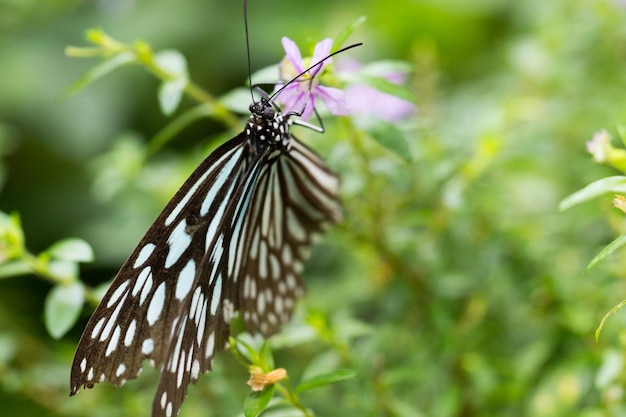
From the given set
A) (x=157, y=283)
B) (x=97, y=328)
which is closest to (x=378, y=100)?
(x=157, y=283)

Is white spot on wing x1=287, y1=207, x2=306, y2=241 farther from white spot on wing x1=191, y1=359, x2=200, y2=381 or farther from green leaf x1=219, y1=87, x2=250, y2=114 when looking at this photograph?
white spot on wing x1=191, y1=359, x2=200, y2=381

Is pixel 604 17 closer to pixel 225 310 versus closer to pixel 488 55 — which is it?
pixel 488 55

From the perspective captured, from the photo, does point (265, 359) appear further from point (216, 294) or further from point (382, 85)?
point (382, 85)

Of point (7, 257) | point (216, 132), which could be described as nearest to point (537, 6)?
point (216, 132)

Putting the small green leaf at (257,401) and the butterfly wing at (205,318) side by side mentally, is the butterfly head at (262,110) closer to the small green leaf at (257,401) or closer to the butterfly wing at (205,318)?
the butterfly wing at (205,318)

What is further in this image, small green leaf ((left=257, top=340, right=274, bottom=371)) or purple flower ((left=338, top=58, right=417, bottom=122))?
purple flower ((left=338, top=58, right=417, bottom=122))

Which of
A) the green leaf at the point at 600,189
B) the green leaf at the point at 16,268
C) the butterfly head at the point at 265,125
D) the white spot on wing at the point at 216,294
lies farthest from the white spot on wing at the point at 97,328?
the green leaf at the point at 600,189

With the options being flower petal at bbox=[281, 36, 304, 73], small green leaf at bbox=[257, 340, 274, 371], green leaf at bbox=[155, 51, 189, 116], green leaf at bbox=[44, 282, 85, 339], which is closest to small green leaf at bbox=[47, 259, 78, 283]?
green leaf at bbox=[44, 282, 85, 339]
